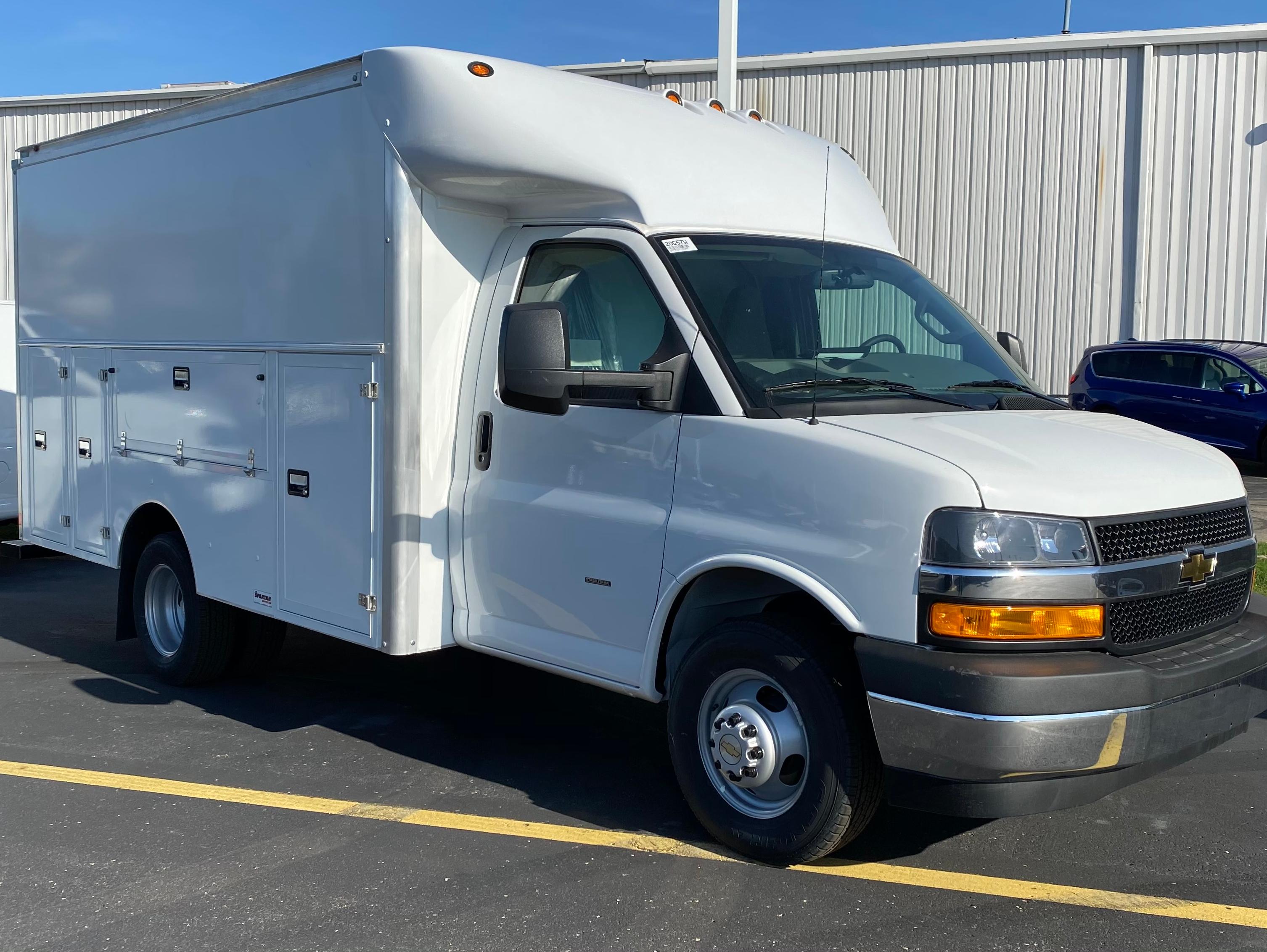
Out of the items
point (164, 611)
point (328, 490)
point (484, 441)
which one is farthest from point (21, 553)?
point (484, 441)

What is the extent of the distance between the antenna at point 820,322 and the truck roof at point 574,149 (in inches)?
3.1

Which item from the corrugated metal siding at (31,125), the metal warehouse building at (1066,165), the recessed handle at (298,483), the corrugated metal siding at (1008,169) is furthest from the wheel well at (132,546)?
the corrugated metal siding at (31,125)

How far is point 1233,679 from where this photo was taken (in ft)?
13.6

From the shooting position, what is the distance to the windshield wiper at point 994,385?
4793mm

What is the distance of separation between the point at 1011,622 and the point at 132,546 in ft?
16.6

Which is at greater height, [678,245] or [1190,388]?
[678,245]

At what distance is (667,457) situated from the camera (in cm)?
450

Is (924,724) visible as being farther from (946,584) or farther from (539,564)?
(539,564)

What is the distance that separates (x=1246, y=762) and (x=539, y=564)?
3229mm

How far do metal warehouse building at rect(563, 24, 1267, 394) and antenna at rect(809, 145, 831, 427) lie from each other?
1524 cm

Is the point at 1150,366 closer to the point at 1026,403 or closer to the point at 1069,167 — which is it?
the point at 1069,167

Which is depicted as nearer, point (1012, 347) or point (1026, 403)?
point (1026, 403)

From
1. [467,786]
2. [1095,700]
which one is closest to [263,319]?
[467,786]

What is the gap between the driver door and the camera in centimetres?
460
